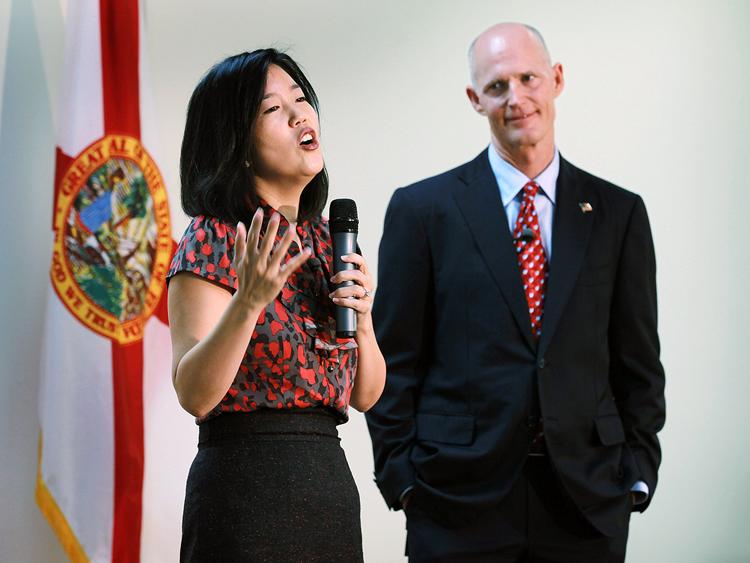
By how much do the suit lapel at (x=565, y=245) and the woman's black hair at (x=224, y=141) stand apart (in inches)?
41.1

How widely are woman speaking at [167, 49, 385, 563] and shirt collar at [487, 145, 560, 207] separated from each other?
3.33 feet

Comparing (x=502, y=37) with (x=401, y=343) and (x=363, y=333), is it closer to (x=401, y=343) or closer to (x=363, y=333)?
(x=401, y=343)

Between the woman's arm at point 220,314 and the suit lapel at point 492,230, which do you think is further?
the suit lapel at point 492,230

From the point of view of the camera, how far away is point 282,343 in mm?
1671

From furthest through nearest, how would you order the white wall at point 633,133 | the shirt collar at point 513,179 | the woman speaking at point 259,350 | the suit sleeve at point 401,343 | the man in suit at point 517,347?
the white wall at point 633,133 → the shirt collar at point 513,179 → the suit sleeve at point 401,343 → the man in suit at point 517,347 → the woman speaking at point 259,350

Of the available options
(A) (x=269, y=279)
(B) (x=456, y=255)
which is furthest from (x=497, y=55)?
(A) (x=269, y=279)

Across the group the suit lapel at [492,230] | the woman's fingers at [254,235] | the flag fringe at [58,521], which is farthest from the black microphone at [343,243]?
the flag fringe at [58,521]

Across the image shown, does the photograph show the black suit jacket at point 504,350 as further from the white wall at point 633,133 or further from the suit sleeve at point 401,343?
the white wall at point 633,133

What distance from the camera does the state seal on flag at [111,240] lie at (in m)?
3.37

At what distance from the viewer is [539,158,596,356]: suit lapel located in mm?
2547

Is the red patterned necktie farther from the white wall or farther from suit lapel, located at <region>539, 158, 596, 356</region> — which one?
the white wall

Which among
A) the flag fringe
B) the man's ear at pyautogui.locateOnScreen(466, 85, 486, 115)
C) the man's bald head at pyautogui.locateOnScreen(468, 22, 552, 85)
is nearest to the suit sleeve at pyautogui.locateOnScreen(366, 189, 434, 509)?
the man's ear at pyautogui.locateOnScreen(466, 85, 486, 115)

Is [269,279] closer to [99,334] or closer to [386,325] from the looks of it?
[386,325]

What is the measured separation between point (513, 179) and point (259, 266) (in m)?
1.40
